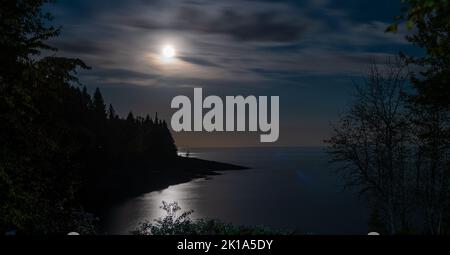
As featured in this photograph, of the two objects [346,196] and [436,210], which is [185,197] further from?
[436,210]

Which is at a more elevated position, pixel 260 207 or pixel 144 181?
pixel 144 181

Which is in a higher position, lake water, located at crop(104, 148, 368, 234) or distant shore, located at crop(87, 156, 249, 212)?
distant shore, located at crop(87, 156, 249, 212)

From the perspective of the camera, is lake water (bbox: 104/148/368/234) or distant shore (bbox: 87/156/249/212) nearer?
lake water (bbox: 104/148/368/234)

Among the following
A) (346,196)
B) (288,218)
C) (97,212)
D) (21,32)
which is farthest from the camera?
(346,196)

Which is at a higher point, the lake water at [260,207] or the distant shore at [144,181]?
the distant shore at [144,181]

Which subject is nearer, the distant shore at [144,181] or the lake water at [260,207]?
the lake water at [260,207]

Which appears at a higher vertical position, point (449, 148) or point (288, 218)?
point (449, 148)

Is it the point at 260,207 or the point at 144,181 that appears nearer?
the point at 260,207

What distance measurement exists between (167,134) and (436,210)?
5887 inches

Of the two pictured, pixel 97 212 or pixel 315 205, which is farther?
pixel 315 205
